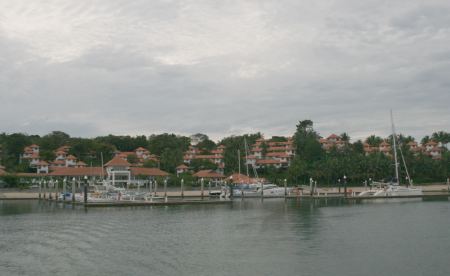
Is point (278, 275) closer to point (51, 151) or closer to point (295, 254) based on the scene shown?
point (295, 254)

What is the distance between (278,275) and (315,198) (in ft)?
184

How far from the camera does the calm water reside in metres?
23.8

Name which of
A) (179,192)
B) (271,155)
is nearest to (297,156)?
(271,155)

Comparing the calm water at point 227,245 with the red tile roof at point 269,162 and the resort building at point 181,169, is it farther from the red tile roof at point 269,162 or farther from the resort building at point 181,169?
the red tile roof at point 269,162

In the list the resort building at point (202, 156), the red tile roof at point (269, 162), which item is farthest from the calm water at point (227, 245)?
the resort building at point (202, 156)

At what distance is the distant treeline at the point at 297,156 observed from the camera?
9412 cm

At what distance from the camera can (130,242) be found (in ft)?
103

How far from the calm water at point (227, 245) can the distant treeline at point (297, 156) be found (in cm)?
4646

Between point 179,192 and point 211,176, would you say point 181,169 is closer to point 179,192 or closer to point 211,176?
point 211,176

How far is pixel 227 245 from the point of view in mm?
30312

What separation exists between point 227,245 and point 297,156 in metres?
79.4

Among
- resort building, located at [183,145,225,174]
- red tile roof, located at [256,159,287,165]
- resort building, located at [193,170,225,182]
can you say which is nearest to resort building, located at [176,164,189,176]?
resort building, located at [193,170,225,182]

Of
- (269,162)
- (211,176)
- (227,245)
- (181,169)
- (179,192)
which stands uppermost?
(269,162)

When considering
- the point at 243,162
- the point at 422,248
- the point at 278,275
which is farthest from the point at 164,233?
the point at 243,162
